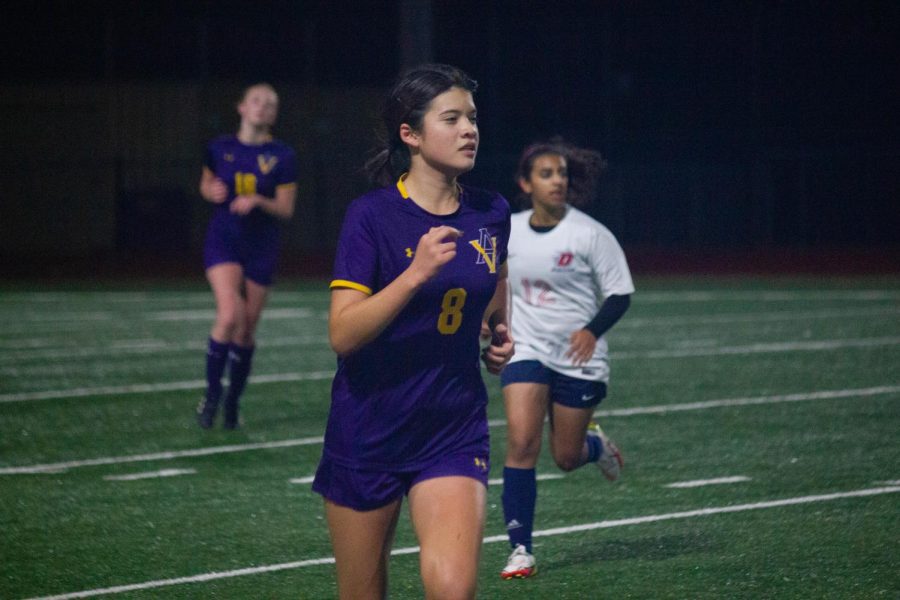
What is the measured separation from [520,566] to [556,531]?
1017mm

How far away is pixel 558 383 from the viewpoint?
717cm

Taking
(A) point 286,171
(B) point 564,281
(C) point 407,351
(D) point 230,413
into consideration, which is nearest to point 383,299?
(C) point 407,351

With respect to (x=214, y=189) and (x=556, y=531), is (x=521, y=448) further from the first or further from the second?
(x=214, y=189)

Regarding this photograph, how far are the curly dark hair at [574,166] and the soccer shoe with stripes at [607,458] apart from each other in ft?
4.14

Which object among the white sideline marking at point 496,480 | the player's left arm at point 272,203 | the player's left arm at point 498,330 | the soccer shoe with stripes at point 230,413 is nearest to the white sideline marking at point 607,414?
the soccer shoe with stripes at point 230,413

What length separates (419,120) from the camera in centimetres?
445

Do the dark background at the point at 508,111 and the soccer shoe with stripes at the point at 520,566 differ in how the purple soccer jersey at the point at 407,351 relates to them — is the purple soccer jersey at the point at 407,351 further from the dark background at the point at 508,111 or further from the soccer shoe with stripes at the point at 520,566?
the dark background at the point at 508,111

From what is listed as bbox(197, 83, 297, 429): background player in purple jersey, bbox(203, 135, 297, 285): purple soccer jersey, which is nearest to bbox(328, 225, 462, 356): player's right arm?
bbox(197, 83, 297, 429): background player in purple jersey

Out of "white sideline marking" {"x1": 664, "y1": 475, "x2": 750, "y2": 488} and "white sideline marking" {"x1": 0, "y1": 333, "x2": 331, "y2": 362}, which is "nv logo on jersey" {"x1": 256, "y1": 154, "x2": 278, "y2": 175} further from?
"white sideline marking" {"x1": 0, "y1": 333, "x2": 331, "y2": 362}

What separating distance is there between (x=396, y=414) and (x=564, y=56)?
1330 inches

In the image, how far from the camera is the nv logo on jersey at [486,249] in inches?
173

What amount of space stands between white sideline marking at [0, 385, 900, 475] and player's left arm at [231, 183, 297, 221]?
1632mm

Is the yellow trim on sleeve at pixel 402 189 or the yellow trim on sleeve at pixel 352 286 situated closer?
the yellow trim on sleeve at pixel 352 286

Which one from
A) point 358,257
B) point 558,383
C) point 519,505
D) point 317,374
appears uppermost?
point 358,257
